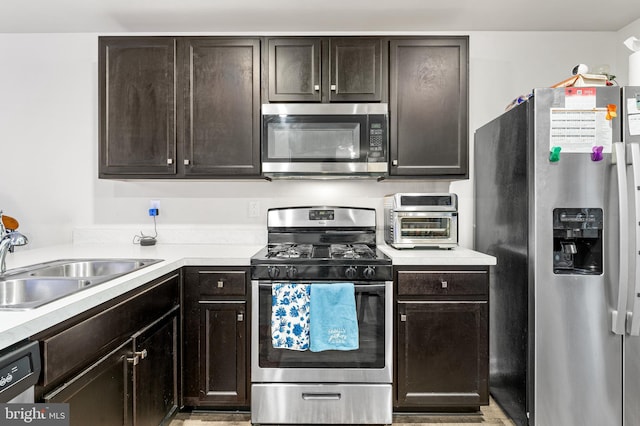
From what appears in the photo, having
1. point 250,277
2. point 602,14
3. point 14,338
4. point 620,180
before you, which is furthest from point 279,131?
point 602,14

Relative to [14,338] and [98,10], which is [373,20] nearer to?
[98,10]

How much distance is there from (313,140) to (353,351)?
1.22 metres

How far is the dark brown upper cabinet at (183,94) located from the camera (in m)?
2.22

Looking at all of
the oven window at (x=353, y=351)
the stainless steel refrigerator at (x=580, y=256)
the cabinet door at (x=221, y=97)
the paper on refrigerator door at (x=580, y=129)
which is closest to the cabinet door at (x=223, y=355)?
the oven window at (x=353, y=351)

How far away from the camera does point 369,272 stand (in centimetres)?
191

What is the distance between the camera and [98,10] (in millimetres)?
2305

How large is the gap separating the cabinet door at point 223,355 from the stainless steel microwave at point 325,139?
870 millimetres

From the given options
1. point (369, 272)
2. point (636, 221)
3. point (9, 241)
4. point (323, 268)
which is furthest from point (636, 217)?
point (9, 241)

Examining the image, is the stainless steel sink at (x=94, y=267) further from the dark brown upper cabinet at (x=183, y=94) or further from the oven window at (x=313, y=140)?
the oven window at (x=313, y=140)

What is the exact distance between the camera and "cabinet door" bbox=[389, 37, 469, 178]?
221 cm

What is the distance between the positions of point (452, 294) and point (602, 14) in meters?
2.12

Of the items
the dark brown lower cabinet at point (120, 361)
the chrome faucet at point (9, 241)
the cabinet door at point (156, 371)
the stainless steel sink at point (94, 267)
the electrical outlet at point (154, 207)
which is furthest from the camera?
the electrical outlet at point (154, 207)

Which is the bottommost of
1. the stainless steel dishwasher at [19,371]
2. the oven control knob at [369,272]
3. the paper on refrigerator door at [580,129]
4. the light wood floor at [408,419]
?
the light wood floor at [408,419]

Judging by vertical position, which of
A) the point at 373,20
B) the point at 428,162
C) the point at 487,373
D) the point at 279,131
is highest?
the point at 373,20
